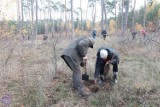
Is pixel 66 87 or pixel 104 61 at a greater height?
pixel 104 61

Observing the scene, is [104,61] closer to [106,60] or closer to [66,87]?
[106,60]

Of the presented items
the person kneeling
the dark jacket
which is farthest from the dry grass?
the dark jacket

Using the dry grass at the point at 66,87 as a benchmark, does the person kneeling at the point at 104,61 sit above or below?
above

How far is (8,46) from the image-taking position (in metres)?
6.57

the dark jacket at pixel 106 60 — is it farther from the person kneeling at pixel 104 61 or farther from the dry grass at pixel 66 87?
the dry grass at pixel 66 87

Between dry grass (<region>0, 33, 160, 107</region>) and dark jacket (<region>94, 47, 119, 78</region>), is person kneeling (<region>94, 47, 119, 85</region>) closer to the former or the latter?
dark jacket (<region>94, 47, 119, 78</region>)

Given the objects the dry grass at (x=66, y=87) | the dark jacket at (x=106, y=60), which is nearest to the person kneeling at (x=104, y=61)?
the dark jacket at (x=106, y=60)

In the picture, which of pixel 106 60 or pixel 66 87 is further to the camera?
pixel 66 87

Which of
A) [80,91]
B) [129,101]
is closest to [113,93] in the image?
[129,101]

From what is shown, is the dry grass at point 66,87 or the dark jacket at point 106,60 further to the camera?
the dark jacket at point 106,60

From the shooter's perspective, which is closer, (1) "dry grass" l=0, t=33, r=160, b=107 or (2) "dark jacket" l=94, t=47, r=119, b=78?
(1) "dry grass" l=0, t=33, r=160, b=107

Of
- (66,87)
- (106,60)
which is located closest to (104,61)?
(106,60)

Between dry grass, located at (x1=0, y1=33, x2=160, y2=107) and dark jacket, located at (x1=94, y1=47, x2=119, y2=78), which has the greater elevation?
dark jacket, located at (x1=94, y1=47, x2=119, y2=78)

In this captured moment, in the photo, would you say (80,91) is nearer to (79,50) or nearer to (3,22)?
(79,50)
